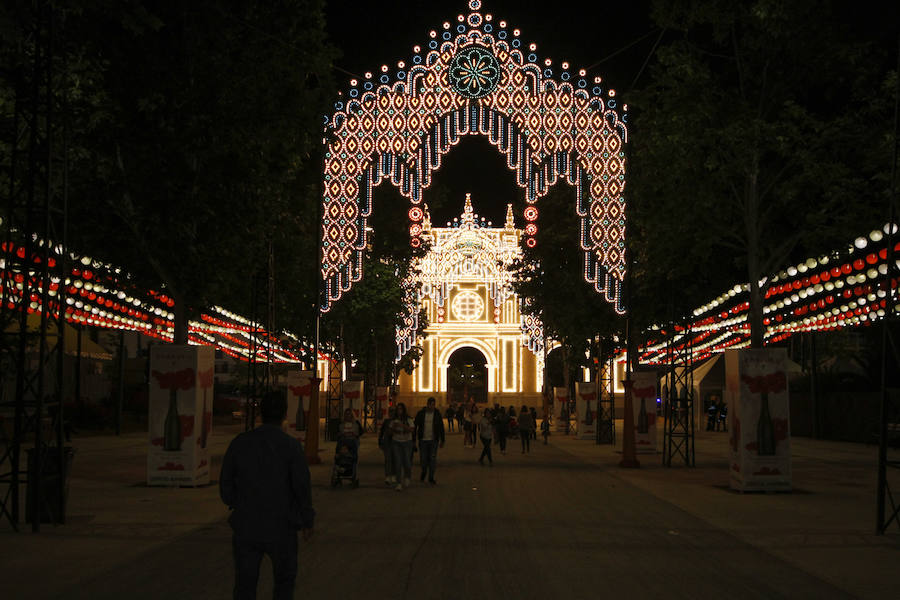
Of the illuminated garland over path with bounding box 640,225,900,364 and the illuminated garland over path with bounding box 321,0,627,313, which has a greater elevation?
the illuminated garland over path with bounding box 321,0,627,313

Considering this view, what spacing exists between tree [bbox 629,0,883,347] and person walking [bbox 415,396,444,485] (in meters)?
7.68

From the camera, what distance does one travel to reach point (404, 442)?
2105 cm

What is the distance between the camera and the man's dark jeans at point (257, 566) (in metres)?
6.96

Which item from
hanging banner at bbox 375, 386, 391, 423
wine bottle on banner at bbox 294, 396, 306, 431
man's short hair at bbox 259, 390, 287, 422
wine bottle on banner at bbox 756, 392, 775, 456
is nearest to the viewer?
man's short hair at bbox 259, 390, 287, 422

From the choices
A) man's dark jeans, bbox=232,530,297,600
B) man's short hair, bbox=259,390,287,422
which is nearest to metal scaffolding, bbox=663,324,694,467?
man's short hair, bbox=259,390,287,422

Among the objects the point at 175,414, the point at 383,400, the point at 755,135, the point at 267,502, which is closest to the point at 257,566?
the point at 267,502

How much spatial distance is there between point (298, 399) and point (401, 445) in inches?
570

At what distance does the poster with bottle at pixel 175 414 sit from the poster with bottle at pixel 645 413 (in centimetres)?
1635

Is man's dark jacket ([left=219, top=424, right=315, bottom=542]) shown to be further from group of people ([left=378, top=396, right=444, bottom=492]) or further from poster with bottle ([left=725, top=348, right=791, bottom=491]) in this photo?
poster with bottle ([left=725, top=348, right=791, bottom=491])

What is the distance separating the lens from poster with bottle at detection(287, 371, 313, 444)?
34062mm

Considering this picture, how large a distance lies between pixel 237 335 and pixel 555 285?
51.0 ft

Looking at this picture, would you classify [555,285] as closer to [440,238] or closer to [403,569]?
[440,238]

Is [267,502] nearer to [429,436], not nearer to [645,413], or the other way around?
[429,436]

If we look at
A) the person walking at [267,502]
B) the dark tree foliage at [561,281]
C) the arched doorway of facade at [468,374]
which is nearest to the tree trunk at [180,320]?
the person walking at [267,502]
